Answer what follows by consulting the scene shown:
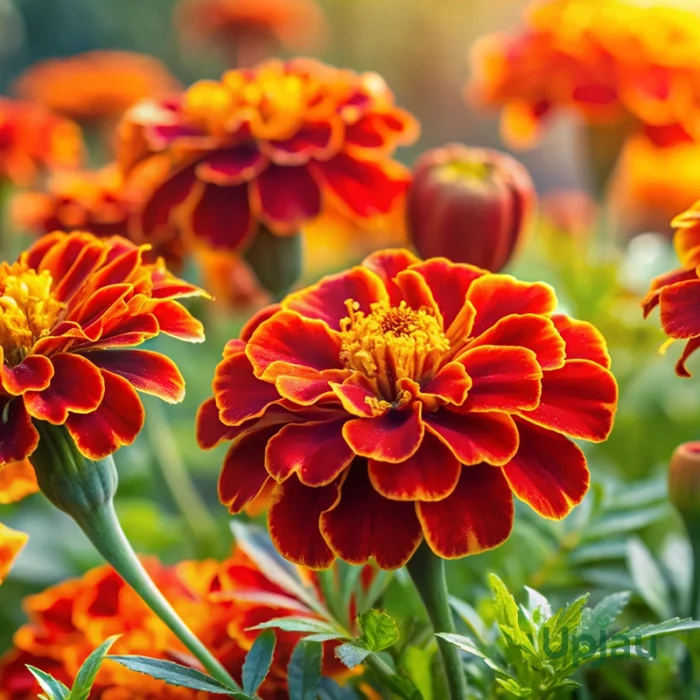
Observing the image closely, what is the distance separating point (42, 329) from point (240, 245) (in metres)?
0.21

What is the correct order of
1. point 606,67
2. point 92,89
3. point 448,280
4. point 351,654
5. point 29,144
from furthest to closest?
point 92,89, point 29,144, point 606,67, point 448,280, point 351,654

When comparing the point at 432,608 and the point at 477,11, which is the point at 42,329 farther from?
the point at 477,11

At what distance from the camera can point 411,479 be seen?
0.37m

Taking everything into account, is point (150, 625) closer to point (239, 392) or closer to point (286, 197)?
point (239, 392)

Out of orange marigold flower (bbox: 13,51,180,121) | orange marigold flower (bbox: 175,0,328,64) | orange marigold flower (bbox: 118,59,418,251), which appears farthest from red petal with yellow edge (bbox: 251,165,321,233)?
orange marigold flower (bbox: 175,0,328,64)

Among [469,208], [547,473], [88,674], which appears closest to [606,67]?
[469,208]

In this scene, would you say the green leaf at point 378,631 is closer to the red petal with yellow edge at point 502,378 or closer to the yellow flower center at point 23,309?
the red petal with yellow edge at point 502,378

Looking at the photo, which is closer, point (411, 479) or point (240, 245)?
point (411, 479)

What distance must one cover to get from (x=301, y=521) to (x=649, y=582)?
0.82 ft

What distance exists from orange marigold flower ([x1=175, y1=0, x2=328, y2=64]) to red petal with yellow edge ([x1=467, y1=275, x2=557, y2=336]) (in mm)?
1356

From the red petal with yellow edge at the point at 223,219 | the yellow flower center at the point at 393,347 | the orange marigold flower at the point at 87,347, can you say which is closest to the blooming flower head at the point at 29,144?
the red petal with yellow edge at the point at 223,219

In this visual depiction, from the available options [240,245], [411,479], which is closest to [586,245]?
[240,245]

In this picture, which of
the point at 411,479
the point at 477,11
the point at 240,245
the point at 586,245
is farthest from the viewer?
the point at 477,11

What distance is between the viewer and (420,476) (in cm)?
38
